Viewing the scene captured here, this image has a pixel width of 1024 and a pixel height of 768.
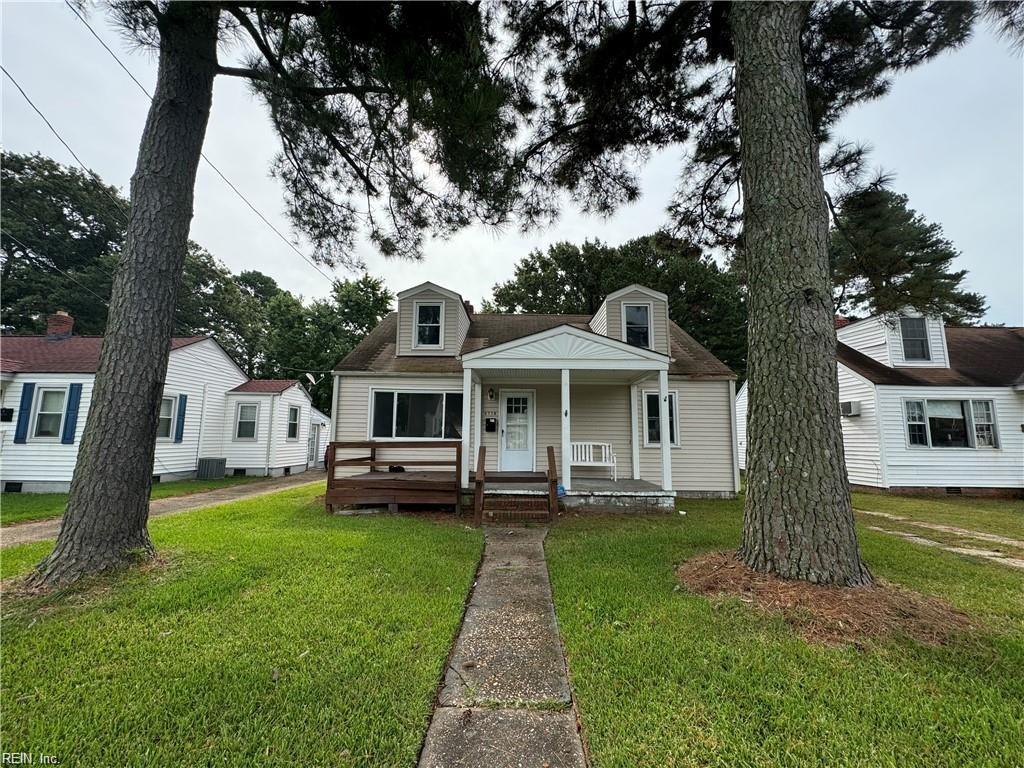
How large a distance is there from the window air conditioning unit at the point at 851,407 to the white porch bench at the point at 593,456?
7486 mm

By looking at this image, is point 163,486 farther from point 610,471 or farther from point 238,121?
point 610,471

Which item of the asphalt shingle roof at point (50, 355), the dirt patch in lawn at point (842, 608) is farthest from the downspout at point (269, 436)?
the dirt patch in lawn at point (842, 608)

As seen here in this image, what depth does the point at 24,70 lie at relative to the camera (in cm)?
582

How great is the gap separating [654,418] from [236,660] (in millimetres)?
9413

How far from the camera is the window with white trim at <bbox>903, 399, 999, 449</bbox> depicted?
10.8 meters

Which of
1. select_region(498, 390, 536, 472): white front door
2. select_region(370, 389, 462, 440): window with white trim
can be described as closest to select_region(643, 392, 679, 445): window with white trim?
select_region(498, 390, 536, 472): white front door

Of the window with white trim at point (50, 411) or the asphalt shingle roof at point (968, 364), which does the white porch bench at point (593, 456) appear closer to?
the asphalt shingle roof at point (968, 364)

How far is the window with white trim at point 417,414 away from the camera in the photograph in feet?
31.5

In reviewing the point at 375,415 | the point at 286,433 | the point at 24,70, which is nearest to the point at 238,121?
the point at 24,70

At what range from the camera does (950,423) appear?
35.9ft

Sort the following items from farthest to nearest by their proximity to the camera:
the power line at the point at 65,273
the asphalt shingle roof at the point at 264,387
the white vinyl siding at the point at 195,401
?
the power line at the point at 65,273
the asphalt shingle roof at the point at 264,387
the white vinyl siding at the point at 195,401

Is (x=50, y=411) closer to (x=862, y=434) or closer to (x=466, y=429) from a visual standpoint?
(x=466, y=429)

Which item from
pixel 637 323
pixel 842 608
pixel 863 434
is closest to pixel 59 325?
pixel 637 323

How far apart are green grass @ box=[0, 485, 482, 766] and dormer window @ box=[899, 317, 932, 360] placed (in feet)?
47.4
